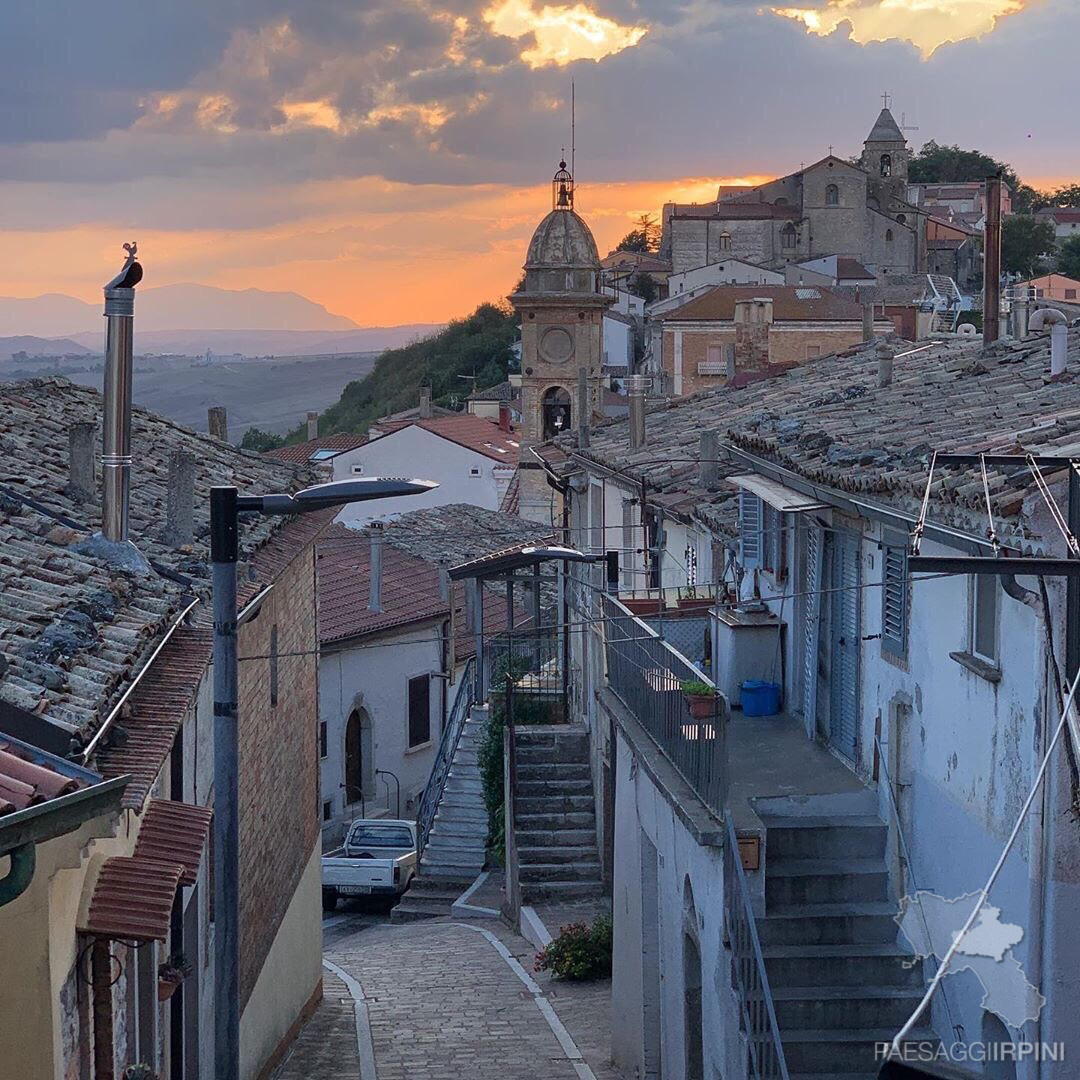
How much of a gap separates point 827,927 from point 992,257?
10.4 m

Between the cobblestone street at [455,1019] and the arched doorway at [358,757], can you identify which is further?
the arched doorway at [358,757]

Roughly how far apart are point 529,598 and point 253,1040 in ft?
73.1

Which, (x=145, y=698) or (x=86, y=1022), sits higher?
(x=145, y=698)

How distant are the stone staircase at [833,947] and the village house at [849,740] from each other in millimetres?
15

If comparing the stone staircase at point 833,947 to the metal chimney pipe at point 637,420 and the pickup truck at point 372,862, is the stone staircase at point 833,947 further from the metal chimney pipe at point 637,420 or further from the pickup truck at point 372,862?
the pickup truck at point 372,862

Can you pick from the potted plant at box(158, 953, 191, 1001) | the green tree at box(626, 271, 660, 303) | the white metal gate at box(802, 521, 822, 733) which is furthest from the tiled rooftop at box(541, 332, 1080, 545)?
the green tree at box(626, 271, 660, 303)

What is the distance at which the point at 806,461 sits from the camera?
12.8 metres

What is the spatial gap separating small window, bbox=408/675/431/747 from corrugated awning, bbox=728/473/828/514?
20.6 m

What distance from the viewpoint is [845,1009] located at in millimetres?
10773

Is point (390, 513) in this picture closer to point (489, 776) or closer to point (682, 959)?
point (489, 776)

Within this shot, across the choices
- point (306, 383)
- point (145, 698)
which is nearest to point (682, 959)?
point (145, 698)

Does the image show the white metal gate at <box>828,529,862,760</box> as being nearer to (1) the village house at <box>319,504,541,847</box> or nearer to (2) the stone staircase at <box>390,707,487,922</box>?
(2) the stone staircase at <box>390,707,487,922</box>

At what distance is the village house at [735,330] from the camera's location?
67812 millimetres

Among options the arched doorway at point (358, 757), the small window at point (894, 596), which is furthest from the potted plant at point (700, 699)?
the arched doorway at point (358, 757)
